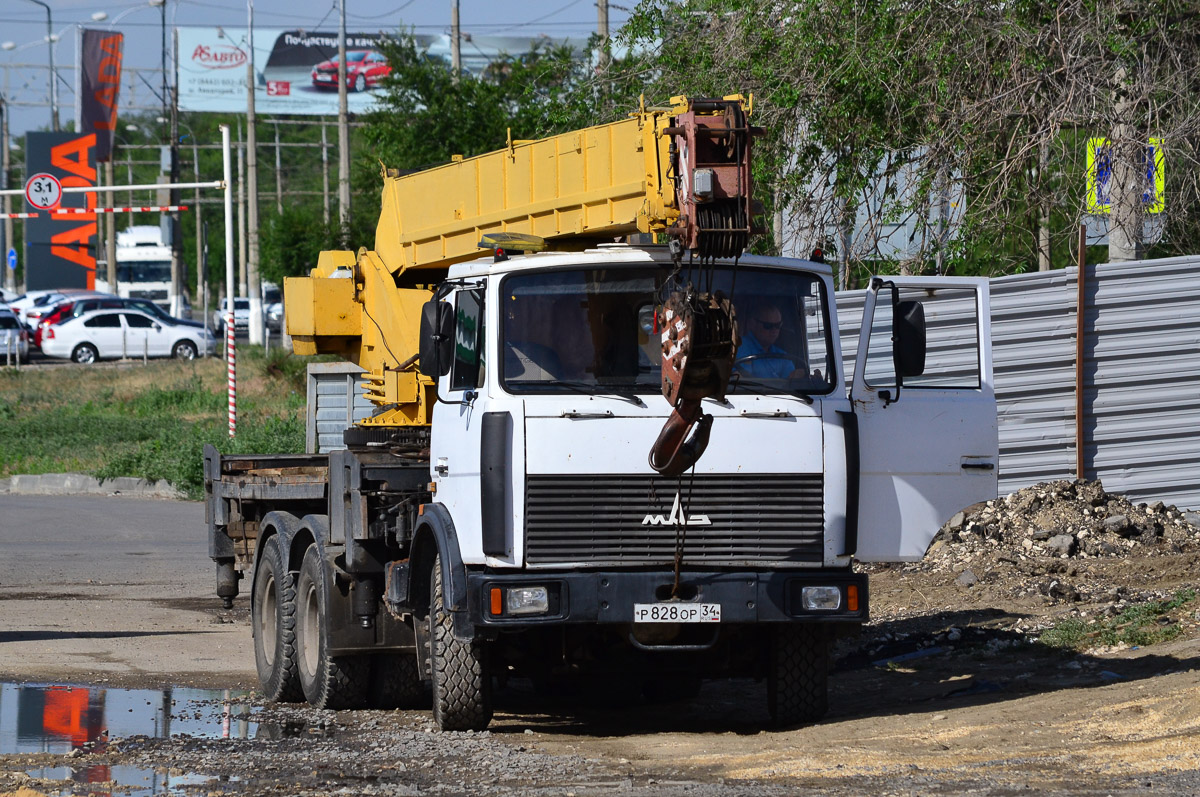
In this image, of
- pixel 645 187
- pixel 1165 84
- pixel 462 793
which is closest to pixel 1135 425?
pixel 1165 84

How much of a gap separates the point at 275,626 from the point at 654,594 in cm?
366

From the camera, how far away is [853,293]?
44.1 ft

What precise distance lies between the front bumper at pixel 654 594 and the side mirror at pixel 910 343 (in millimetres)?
1111

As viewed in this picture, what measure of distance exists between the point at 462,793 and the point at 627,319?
2.46 metres

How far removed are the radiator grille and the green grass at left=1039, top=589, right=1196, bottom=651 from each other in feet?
10.8

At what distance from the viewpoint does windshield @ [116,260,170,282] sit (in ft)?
270

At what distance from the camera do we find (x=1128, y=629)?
1032cm

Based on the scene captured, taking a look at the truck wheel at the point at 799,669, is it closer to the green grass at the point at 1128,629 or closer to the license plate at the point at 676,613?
the license plate at the point at 676,613

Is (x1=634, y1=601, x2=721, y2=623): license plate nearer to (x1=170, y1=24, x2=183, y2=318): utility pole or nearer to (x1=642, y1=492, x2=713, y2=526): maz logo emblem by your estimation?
(x1=642, y1=492, x2=713, y2=526): maz logo emblem

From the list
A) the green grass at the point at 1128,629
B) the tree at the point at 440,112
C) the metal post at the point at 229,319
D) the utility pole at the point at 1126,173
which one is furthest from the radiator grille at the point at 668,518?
the tree at the point at 440,112

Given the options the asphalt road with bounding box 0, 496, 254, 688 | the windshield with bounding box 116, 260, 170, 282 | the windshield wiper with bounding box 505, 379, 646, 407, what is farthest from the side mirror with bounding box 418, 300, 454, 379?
the windshield with bounding box 116, 260, 170, 282

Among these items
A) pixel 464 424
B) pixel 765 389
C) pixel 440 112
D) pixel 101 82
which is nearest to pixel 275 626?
pixel 464 424

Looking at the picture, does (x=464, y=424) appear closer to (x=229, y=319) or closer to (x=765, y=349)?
(x=765, y=349)

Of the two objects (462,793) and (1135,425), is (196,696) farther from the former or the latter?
(1135,425)
